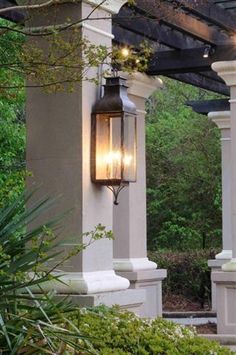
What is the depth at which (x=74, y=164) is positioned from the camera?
7949 millimetres

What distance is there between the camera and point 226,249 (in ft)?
54.6

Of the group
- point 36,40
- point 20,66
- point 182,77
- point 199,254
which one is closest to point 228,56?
point 182,77

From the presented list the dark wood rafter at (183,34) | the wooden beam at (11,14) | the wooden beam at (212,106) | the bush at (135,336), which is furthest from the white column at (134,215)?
the bush at (135,336)

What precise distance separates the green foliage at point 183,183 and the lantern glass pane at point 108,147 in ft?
51.2

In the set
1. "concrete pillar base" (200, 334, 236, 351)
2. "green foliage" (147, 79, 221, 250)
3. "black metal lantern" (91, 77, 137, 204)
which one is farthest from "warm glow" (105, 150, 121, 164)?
"green foliage" (147, 79, 221, 250)

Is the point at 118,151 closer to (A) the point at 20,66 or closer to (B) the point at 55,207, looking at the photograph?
(B) the point at 55,207

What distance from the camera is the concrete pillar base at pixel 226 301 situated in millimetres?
12195

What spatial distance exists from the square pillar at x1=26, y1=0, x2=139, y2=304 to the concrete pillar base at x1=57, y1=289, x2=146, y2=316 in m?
0.06

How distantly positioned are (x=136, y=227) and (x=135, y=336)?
6099 millimetres

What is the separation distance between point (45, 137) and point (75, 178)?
498mm

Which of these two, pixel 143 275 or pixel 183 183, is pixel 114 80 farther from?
pixel 183 183

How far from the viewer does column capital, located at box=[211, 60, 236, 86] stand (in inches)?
473

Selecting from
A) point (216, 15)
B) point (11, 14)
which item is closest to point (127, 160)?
point (11, 14)

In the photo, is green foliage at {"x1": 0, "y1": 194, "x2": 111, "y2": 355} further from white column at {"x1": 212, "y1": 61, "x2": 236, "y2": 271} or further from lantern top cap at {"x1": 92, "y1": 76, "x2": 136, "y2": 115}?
white column at {"x1": 212, "y1": 61, "x2": 236, "y2": 271}
